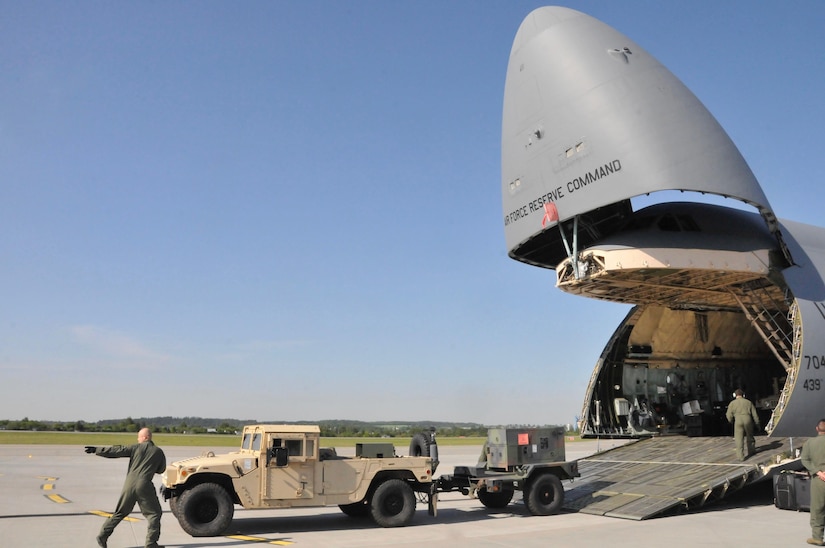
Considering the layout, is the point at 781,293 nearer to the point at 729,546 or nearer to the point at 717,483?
the point at 717,483

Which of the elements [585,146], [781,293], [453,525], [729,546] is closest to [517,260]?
[585,146]

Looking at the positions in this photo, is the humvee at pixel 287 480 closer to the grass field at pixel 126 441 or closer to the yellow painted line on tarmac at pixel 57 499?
the yellow painted line on tarmac at pixel 57 499

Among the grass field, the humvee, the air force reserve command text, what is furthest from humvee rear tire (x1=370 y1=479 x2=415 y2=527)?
the grass field

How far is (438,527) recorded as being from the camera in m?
11.8

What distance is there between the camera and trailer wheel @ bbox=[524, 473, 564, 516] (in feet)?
43.9

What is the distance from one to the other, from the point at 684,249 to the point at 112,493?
49.5ft

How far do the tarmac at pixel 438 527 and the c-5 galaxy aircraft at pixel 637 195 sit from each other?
477 centimetres

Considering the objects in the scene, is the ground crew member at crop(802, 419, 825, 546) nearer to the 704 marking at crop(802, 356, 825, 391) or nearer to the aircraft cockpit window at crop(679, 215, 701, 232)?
the 704 marking at crop(802, 356, 825, 391)

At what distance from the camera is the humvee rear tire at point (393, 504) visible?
11.8 meters

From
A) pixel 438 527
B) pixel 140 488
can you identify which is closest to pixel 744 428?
pixel 438 527

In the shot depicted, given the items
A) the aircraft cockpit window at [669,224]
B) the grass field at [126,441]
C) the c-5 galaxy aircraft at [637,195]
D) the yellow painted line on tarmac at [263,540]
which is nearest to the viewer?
the yellow painted line on tarmac at [263,540]

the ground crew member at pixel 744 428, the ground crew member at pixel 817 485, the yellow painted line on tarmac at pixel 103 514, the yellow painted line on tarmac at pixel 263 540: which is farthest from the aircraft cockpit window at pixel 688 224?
the yellow painted line on tarmac at pixel 103 514

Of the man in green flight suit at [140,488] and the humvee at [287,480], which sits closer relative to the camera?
the man in green flight suit at [140,488]

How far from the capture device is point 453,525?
12133 millimetres
